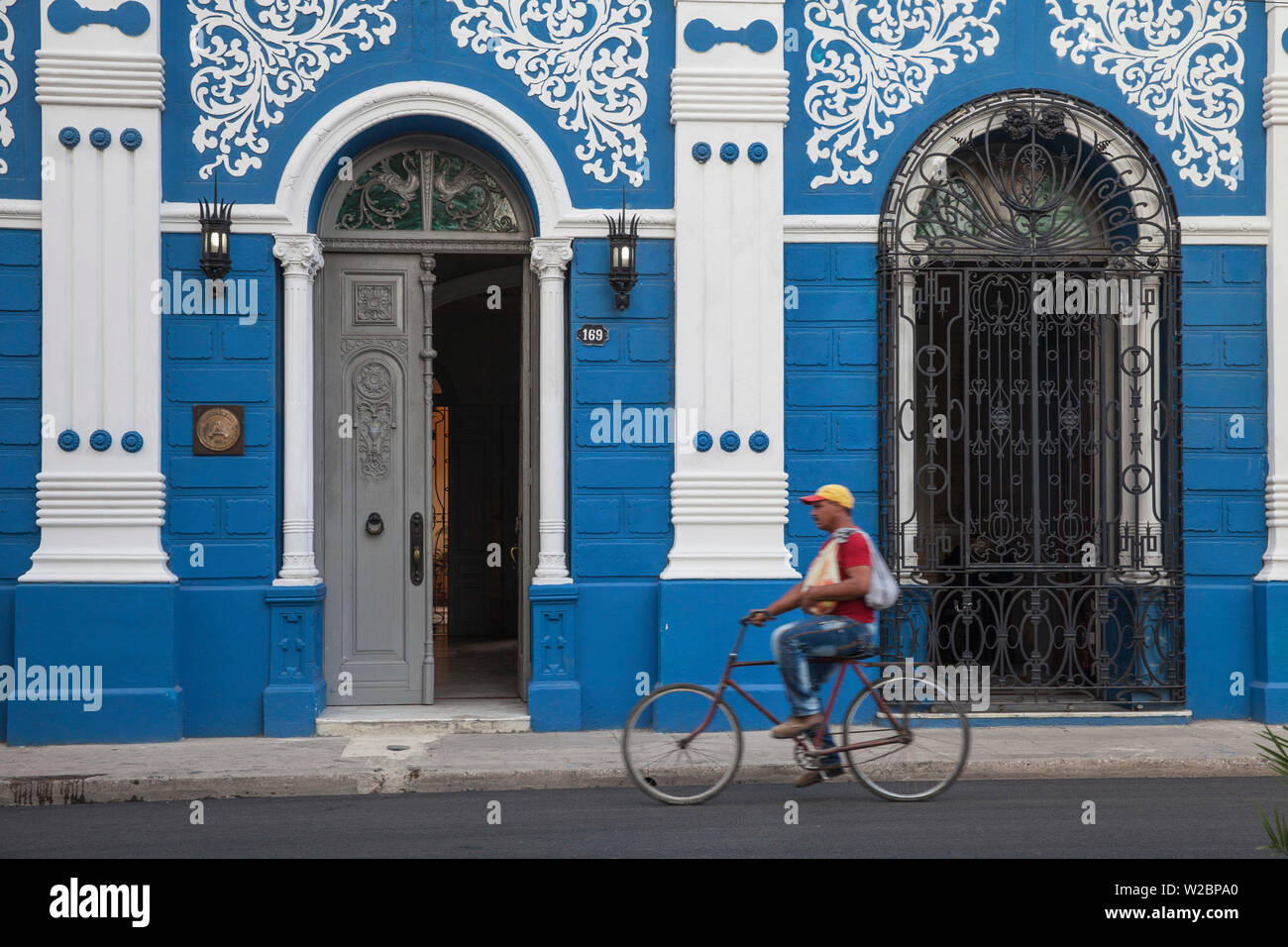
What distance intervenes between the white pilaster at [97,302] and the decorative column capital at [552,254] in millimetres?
2753

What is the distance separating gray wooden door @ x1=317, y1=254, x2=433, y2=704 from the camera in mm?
10484

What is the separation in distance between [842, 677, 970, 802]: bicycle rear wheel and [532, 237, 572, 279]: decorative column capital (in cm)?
409

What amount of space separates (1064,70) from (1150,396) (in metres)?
2.55

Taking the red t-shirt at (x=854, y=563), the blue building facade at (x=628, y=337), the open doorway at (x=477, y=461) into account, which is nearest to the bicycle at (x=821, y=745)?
the red t-shirt at (x=854, y=563)

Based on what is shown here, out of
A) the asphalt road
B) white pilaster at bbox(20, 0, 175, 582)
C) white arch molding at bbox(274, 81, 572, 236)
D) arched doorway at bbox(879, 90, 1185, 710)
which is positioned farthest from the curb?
white arch molding at bbox(274, 81, 572, 236)

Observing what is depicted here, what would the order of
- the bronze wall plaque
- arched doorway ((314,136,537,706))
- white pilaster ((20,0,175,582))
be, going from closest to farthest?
white pilaster ((20,0,175,582))
the bronze wall plaque
arched doorway ((314,136,537,706))

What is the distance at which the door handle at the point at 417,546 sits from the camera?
34.6ft

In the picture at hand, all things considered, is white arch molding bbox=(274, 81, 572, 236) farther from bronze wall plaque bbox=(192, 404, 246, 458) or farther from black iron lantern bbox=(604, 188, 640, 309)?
bronze wall plaque bbox=(192, 404, 246, 458)

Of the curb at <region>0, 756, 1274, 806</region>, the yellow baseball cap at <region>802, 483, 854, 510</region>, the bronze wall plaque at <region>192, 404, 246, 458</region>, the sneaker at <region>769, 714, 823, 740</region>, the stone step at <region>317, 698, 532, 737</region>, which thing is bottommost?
the curb at <region>0, 756, 1274, 806</region>

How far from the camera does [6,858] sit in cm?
647

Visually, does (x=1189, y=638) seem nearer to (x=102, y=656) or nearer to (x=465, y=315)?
(x=102, y=656)

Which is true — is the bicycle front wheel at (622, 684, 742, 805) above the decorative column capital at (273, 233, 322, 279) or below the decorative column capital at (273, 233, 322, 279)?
below

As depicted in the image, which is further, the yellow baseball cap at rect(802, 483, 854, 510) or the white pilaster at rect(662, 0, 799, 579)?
the white pilaster at rect(662, 0, 799, 579)

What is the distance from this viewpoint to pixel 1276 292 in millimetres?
10430
